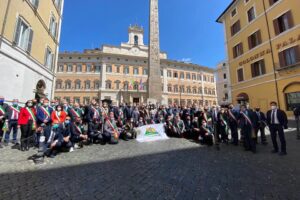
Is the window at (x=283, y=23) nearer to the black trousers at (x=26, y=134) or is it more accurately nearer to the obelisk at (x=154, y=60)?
the obelisk at (x=154, y=60)

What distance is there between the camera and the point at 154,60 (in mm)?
13141

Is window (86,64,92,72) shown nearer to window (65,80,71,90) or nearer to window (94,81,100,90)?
window (94,81,100,90)

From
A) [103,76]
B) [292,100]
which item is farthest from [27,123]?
[103,76]

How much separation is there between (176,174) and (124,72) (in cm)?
3543

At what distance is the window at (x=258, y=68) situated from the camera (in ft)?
49.1

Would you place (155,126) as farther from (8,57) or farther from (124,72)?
(124,72)

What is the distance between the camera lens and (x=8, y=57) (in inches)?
321

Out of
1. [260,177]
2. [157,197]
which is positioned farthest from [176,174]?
[260,177]

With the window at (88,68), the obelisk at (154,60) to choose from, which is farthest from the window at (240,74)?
the window at (88,68)

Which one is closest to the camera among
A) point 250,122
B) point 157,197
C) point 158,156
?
point 157,197

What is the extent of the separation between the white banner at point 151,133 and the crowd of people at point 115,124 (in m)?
0.42

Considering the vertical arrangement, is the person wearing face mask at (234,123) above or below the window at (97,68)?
below

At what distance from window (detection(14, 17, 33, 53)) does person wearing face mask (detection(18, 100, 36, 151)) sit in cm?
574

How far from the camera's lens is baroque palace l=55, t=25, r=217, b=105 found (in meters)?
34.8
